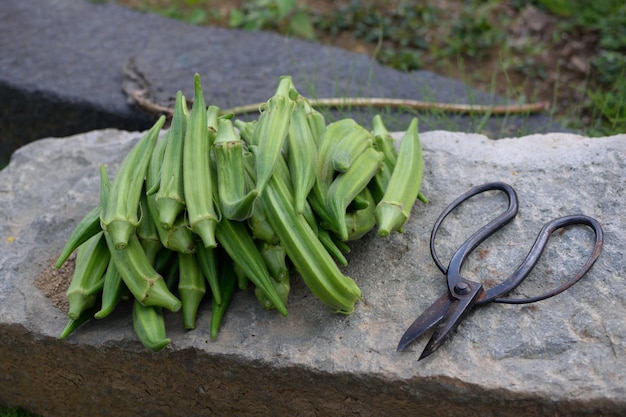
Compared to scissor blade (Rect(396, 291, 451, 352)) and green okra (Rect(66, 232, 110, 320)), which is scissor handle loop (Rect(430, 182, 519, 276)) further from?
green okra (Rect(66, 232, 110, 320))

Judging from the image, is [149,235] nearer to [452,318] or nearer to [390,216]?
[390,216]

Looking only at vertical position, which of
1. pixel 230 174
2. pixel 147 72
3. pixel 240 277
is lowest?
pixel 147 72

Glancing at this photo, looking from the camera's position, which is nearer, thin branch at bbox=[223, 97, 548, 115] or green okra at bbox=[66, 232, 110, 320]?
green okra at bbox=[66, 232, 110, 320]

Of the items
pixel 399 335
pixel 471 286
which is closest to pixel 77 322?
pixel 399 335

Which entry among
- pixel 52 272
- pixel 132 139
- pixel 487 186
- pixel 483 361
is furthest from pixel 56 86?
pixel 483 361

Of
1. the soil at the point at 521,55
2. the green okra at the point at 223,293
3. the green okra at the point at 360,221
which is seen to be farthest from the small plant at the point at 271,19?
the green okra at the point at 223,293

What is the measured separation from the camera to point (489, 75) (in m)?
6.17

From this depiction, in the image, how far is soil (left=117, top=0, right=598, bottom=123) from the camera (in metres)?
5.92

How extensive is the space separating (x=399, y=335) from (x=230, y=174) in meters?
0.75

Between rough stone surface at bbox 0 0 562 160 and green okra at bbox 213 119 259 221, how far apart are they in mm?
1773

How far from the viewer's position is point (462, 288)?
100 inches

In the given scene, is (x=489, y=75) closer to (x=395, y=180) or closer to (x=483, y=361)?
(x=395, y=180)

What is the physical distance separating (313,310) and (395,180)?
0.57 m

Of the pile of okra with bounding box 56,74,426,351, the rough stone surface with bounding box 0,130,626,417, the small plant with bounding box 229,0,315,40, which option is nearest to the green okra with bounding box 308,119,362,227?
the pile of okra with bounding box 56,74,426,351
